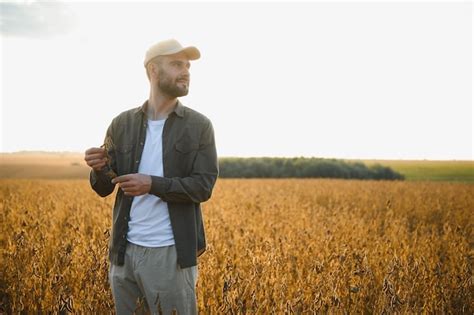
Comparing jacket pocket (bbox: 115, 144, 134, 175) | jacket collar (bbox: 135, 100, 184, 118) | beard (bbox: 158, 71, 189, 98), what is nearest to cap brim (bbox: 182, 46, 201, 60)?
beard (bbox: 158, 71, 189, 98)

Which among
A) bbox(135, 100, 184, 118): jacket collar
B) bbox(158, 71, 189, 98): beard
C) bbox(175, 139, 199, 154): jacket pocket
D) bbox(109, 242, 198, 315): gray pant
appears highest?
bbox(158, 71, 189, 98): beard

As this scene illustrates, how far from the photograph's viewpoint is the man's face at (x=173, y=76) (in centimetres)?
243

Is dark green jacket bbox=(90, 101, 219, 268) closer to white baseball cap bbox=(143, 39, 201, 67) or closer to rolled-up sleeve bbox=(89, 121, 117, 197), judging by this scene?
rolled-up sleeve bbox=(89, 121, 117, 197)

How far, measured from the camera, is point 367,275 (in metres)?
3.77

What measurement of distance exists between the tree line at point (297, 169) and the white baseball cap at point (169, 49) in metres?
34.0

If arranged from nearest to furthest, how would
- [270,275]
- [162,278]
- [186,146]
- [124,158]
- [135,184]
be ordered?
[135,184] → [162,278] → [186,146] → [124,158] → [270,275]

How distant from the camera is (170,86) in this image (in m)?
2.43

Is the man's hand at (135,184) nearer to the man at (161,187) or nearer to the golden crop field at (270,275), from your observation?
the man at (161,187)

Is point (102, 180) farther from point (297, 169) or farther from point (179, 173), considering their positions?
point (297, 169)

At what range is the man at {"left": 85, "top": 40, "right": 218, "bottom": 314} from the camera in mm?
2324

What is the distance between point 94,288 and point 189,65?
1702 millimetres

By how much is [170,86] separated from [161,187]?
604 mm

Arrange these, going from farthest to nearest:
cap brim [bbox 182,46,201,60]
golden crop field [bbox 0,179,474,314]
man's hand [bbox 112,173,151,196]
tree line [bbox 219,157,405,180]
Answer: tree line [bbox 219,157,405,180]
golden crop field [bbox 0,179,474,314]
cap brim [bbox 182,46,201,60]
man's hand [bbox 112,173,151,196]

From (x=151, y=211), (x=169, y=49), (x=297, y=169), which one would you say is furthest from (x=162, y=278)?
(x=297, y=169)
